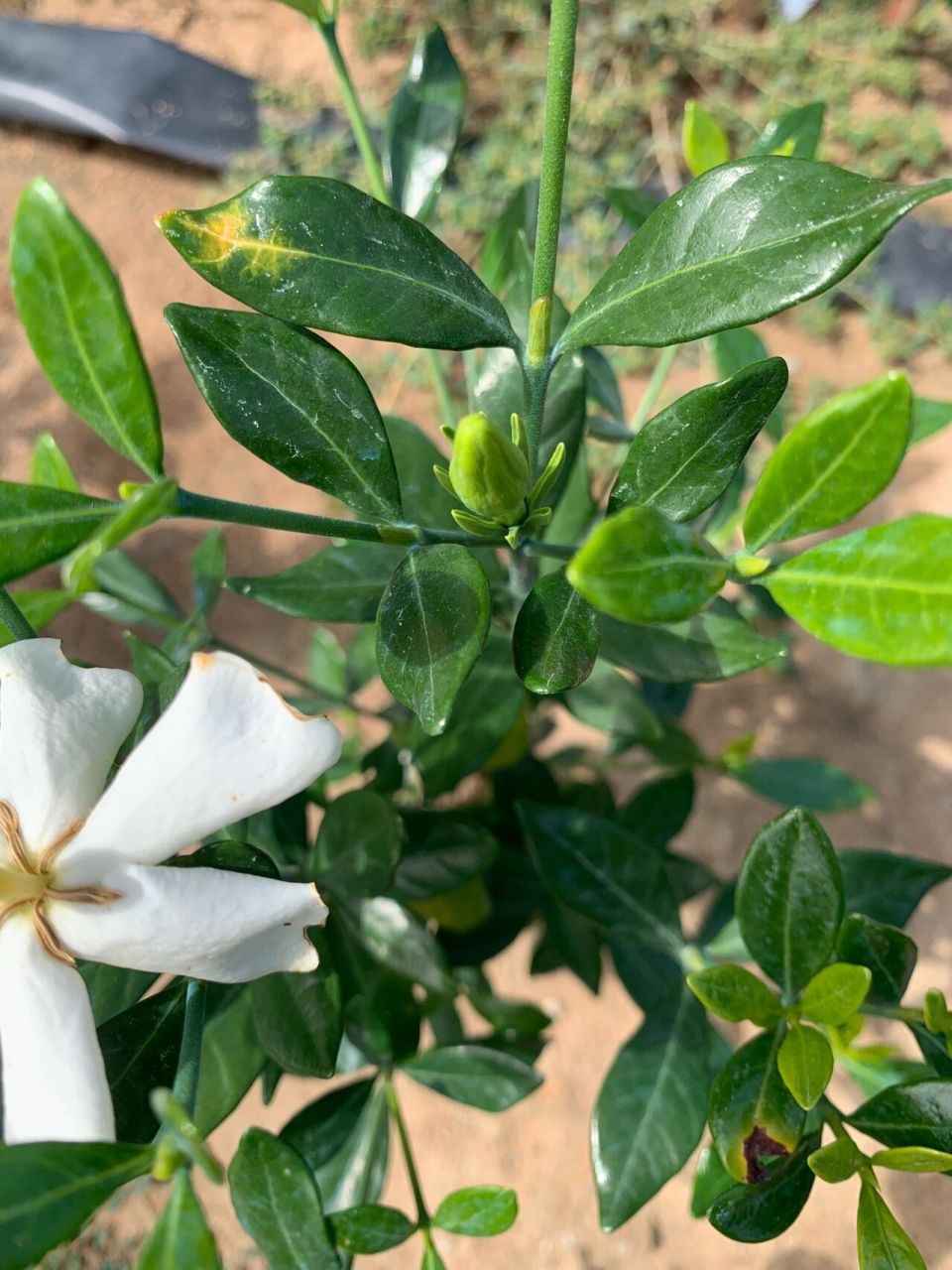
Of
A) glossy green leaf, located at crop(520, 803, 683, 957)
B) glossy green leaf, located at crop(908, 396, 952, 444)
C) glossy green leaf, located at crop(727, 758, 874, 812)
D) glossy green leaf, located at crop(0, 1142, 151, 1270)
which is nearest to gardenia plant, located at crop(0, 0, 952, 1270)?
glossy green leaf, located at crop(0, 1142, 151, 1270)

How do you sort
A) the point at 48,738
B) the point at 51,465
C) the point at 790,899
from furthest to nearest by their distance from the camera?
the point at 51,465
the point at 790,899
the point at 48,738

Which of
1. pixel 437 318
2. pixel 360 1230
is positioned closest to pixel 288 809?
pixel 360 1230

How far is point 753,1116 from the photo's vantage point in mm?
565

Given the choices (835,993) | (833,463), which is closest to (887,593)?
(833,463)

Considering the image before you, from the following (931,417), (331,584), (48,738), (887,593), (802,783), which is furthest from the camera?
(802,783)

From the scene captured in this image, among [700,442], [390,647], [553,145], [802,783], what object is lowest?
[802,783]

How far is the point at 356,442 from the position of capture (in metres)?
0.54

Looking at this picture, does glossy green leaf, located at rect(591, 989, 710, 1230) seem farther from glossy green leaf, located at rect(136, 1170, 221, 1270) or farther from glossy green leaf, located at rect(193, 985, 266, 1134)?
glossy green leaf, located at rect(136, 1170, 221, 1270)

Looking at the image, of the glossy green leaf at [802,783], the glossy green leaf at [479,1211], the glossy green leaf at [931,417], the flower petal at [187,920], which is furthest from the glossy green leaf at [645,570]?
the glossy green leaf at [802,783]

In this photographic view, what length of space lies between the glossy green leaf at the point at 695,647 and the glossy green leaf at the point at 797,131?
1.29 feet

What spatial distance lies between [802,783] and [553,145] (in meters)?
1.18

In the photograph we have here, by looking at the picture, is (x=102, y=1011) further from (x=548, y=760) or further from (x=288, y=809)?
(x=548, y=760)

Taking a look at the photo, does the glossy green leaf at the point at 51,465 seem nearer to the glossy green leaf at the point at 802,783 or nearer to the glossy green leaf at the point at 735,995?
the glossy green leaf at the point at 735,995

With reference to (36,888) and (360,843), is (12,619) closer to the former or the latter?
(36,888)
